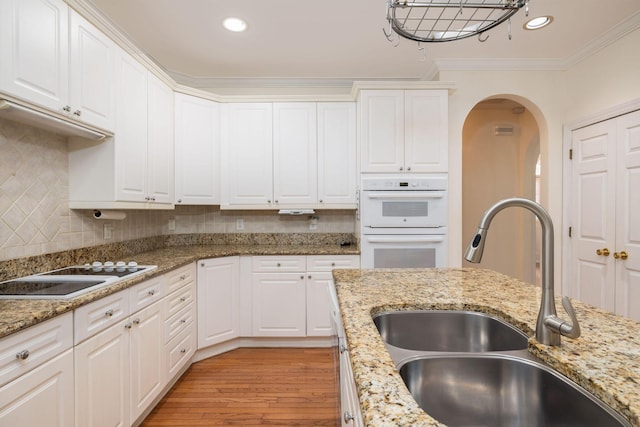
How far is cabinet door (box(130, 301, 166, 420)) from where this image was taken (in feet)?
5.80

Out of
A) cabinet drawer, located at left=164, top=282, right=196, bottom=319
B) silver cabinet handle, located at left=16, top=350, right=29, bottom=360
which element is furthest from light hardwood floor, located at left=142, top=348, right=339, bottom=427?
silver cabinet handle, located at left=16, top=350, right=29, bottom=360

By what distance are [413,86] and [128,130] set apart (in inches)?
93.1

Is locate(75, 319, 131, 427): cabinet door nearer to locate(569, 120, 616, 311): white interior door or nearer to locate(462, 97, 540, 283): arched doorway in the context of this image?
locate(569, 120, 616, 311): white interior door

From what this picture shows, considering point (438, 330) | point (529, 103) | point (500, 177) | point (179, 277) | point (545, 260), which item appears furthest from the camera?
point (500, 177)

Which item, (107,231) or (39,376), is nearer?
(39,376)

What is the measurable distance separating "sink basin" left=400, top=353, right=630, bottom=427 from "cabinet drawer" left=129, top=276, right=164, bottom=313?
5.15 feet

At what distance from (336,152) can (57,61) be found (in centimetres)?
215

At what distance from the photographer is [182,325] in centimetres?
239

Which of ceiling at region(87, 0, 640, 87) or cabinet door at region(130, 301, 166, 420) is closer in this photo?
cabinet door at region(130, 301, 166, 420)

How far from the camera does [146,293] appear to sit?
188 cm

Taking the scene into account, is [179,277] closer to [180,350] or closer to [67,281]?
[180,350]

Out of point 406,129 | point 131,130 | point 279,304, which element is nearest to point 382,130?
point 406,129

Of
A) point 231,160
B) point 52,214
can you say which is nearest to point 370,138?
point 231,160

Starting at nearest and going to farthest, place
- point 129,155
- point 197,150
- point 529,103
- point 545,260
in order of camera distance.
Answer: point 545,260 < point 129,155 < point 197,150 < point 529,103
